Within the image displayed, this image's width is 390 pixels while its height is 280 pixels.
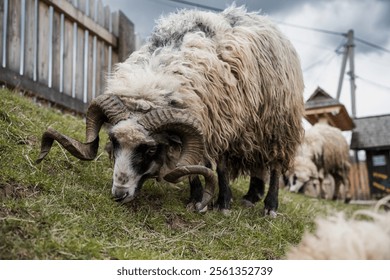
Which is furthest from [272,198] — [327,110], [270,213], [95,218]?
[327,110]

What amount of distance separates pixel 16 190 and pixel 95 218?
0.48 metres

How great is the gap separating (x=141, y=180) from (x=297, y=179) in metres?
6.04

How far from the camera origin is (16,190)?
8.75ft

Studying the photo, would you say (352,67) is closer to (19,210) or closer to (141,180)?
(141,180)

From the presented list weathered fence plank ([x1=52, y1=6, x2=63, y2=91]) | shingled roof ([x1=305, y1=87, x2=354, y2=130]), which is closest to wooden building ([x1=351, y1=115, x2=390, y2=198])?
shingled roof ([x1=305, y1=87, x2=354, y2=130])

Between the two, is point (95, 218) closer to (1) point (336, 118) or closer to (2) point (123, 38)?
(2) point (123, 38)

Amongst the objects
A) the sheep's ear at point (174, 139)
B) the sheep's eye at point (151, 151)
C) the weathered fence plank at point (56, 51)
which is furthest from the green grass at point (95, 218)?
the weathered fence plank at point (56, 51)

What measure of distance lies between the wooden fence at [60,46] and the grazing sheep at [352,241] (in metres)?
3.61

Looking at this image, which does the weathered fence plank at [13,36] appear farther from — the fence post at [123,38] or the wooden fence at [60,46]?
the fence post at [123,38]

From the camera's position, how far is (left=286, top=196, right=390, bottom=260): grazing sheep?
1.74 metres

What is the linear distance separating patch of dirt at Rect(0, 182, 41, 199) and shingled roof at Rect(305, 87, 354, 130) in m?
4.86

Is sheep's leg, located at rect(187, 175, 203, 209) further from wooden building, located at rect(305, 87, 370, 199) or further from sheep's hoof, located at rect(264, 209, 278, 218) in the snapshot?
wooden building, located at rect(305, 87, 370, 199)

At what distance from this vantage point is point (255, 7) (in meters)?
4.11
